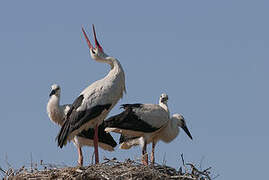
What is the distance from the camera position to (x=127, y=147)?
650 inches

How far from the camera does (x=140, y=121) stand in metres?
15.9

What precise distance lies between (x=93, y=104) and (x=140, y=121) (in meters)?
2.42

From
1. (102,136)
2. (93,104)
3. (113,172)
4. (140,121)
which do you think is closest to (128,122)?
(140,121)

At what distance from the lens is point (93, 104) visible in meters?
13.6

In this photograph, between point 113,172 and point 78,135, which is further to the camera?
point 78,135

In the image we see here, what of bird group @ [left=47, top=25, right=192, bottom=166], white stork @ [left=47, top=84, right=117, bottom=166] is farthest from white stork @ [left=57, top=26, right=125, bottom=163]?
white stork @ [left=47, top=84, right=117, bottom=166]

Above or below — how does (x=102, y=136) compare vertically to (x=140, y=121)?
below

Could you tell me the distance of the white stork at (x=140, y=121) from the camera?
15828 millimetres

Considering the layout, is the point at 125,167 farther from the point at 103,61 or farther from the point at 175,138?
the point at 175,138

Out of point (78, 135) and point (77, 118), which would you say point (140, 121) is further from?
point (77, 118)

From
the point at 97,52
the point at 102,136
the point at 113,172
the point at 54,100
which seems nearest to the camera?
the point at 113,172

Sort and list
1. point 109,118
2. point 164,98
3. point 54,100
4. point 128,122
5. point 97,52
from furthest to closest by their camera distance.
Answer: point 164,98 → point 54,100 → point 109,118 → point 128,122 → point 97,52

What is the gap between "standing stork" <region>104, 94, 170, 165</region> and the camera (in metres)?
15.8

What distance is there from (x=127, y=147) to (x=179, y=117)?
116 centimetres
